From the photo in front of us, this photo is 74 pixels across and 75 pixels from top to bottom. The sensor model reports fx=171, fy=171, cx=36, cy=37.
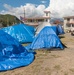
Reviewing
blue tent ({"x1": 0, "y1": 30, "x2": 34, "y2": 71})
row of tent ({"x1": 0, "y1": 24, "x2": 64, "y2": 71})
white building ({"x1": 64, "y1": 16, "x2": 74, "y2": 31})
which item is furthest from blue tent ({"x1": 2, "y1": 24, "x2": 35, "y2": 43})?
white building ({"x1": 64, "y1": 16, "x2": 74, "y2": 31})

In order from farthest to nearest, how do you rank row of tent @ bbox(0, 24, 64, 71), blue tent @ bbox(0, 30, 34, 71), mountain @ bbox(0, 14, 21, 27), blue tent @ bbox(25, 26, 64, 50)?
mountain @ bbox(0, 14, 21, 27)
blue tent @ bbox(25, 26, 64, 50)
row of tent @ bbox(0, 24, 64, 71)
blue tent @ bbox(0, 30, 34, 71)

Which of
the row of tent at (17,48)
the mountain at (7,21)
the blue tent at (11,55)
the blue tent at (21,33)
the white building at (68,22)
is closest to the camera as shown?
the blue tent at (11,55)

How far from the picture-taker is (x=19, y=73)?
816 centimetres

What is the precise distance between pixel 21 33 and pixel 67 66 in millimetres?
12822

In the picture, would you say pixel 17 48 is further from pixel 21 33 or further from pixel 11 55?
pixel 21 33

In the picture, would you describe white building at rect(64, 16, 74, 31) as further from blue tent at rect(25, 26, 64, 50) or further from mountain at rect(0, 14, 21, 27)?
blue tent at rect(25, 26, 64, 50)

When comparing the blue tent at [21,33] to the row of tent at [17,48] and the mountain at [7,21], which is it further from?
the mountain at [7,21]

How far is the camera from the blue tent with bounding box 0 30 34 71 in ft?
29.9

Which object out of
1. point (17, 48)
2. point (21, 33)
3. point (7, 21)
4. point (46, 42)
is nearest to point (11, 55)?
point (17, 48)

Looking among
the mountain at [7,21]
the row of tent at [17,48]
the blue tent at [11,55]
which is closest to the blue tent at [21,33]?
the row of tent at [17,48]

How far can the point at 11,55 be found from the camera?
33.5 ft

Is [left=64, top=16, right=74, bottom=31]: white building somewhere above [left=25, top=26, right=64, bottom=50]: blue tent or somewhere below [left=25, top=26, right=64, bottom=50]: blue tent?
above

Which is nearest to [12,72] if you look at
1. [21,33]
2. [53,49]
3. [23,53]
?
[23,53]

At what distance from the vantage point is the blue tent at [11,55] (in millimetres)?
9100
